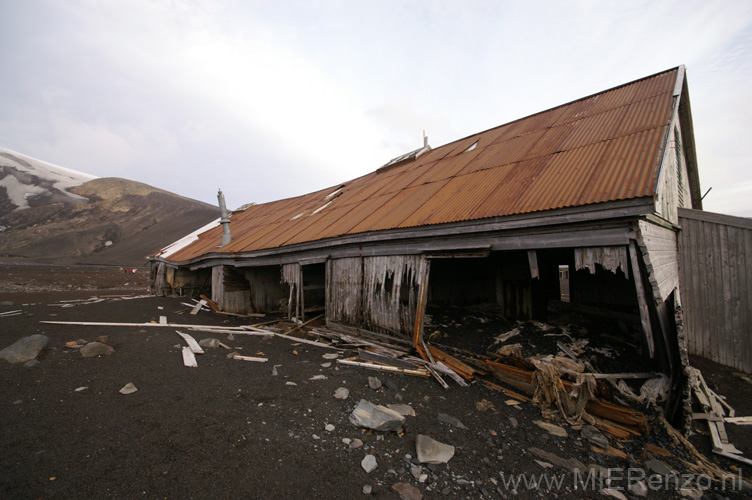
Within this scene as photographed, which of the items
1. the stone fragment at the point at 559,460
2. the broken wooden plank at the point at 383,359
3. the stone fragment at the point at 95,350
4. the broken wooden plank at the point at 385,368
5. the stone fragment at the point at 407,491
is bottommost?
the stone fragment at the point at 559,460

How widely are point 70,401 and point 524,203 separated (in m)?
7.69

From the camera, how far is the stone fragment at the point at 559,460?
3439 millimetres

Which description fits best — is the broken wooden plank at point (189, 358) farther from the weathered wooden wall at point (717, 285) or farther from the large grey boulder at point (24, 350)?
the weathered wooden wall at point (717, 285)

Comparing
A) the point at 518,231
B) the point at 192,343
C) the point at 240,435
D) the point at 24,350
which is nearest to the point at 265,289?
the point at 192,343

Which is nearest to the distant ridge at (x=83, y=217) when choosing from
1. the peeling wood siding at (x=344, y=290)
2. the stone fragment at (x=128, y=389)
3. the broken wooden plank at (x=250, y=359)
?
the peeling wood siding at (x=344, y=290)

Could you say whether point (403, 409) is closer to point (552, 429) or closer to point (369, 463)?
point (369, 463)

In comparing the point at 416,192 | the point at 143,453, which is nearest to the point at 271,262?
the point at 416,192

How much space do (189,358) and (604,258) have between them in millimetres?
Result: 7881

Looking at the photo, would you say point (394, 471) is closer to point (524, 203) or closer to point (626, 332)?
point (524, 203)

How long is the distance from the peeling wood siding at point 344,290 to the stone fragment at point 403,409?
335 cm

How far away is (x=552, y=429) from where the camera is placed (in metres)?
4.11

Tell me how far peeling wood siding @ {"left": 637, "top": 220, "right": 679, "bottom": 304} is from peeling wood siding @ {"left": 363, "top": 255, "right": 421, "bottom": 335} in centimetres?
376

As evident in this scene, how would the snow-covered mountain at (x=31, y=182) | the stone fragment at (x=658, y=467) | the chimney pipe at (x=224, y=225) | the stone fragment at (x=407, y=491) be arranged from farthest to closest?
the snow-covered mountain at (x=31, y=182) → the chimney pipe at (x=224, y=225) → the stone fragment at (x=658, y=467) → the stone fragment at (x=407, y=491)

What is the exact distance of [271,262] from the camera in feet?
35.0
